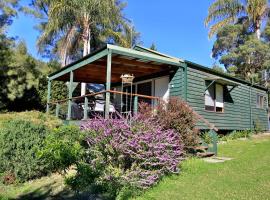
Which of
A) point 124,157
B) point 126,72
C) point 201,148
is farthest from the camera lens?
point 126,72

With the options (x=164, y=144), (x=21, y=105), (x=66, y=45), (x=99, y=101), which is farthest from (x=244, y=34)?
(x=164, y=144)

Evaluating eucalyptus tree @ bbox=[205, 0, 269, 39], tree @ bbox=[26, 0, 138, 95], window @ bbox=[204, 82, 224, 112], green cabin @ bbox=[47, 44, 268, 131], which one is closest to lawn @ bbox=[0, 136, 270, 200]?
green cabin @ bbox=[47, 44, 268, 131]

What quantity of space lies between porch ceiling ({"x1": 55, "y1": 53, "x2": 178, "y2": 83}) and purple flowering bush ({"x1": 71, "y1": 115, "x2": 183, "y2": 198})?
146 inches

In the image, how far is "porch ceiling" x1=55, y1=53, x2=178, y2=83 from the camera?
10992mm

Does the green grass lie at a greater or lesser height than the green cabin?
lesser

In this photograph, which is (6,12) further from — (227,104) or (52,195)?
(52,195)

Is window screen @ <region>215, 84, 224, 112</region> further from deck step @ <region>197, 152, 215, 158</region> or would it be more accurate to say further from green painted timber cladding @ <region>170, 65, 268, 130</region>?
deck step @ <region>197, 152, 215, 158</region>

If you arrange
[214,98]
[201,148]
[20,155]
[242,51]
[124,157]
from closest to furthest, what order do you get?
[124,157] < [20,155] < [201,148] < [214,98] < [242,51]

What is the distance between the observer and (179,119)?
28.1 ft

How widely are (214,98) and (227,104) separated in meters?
1.34

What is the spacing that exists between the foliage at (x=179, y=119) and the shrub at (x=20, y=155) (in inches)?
134

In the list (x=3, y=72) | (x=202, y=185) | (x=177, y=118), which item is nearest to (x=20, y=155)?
(x=177, y=118)

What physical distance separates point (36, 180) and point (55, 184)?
862mm

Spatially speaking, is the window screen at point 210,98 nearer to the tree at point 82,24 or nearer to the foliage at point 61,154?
the foliage at point 61,154
